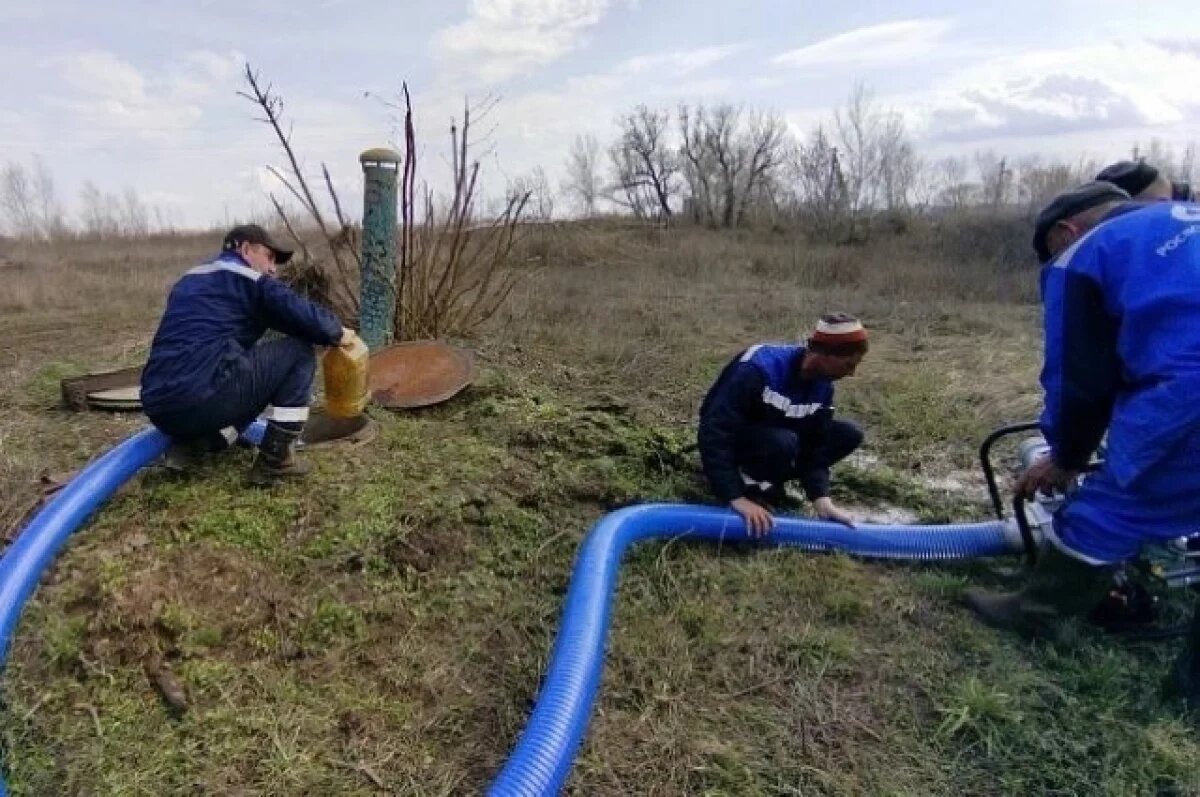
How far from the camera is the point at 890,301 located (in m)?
12.0

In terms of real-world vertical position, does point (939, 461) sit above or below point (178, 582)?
below

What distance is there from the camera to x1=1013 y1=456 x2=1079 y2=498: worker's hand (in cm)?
290

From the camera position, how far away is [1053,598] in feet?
9.35

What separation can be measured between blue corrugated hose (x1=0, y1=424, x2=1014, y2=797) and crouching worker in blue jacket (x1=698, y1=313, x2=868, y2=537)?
0.43 ft

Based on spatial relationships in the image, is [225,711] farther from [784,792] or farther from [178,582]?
[784,792]

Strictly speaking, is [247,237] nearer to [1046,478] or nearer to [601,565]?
[601,565]

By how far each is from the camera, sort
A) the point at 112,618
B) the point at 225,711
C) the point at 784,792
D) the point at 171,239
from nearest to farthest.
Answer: the point at 784,792
the point at 225,711
the point at 112,618
the point at 171,239

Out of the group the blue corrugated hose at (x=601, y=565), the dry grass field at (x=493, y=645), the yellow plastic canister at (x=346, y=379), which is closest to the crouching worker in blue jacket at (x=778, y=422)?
the blue corrugated hose at (x=601, y=565)

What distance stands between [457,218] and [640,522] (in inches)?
139

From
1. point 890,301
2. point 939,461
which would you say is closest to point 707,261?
point 890,301

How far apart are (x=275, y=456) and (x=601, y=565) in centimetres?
137

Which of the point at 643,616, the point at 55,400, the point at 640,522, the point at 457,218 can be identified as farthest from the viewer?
the point at 457,218

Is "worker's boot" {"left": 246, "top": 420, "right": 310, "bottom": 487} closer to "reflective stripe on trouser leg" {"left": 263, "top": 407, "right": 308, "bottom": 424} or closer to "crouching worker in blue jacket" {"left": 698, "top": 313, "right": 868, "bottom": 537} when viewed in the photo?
"reflective stripe on trouser leg" {"left": 263, "top": 407, "right": 308, "bottom": 424}

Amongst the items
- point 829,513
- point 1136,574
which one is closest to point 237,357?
point 829,513
